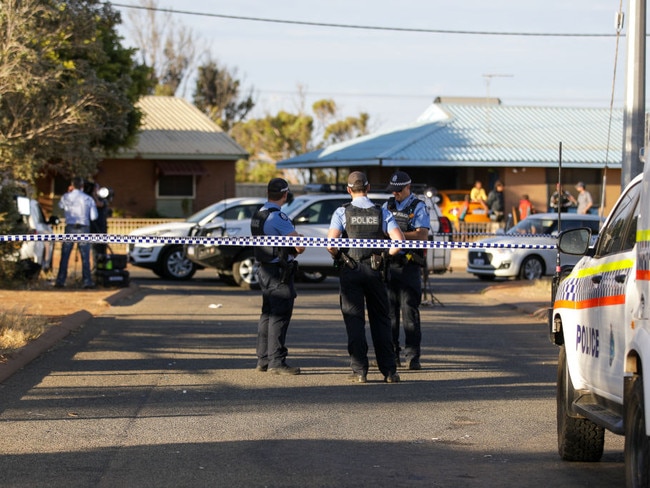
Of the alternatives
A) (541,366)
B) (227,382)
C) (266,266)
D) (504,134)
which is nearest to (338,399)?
(227,382)

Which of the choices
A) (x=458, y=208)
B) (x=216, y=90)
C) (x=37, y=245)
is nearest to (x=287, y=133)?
(x=216, y=90)

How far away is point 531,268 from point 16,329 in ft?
46.4

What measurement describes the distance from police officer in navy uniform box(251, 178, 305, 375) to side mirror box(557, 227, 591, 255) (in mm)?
3941

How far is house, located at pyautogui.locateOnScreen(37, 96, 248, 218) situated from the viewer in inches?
1561

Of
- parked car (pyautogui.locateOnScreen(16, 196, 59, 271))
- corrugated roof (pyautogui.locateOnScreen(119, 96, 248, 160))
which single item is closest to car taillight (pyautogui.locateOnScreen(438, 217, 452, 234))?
parked car (pyautogui.locateOnScreen(16, 196, 59, 271))

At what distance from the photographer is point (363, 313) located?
10.2 meters

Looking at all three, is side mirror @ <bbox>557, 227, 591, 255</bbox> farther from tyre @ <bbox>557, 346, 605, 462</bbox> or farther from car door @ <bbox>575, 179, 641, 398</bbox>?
tyre @ <bbox>557, 346, 605, 462</bbox>

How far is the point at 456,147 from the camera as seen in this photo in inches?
1515

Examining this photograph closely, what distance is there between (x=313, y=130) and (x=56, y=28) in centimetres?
4381

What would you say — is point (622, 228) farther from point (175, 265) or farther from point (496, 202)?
point (496, 202)

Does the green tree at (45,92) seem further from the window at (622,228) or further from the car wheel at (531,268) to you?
the window at (622,228)

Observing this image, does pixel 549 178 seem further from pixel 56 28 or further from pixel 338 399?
pixel 338 399

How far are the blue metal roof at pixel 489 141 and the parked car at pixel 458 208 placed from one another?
1087mm

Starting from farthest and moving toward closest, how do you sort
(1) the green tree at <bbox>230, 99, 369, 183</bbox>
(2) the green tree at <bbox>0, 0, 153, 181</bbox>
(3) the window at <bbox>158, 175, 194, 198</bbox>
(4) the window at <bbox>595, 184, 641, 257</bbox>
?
(1) the green tree at <bbox>230, 99, 369, 183</bbox> < (3) the window at <bbox>158, 175, 194, 198</bbox> < (2) the green tree at <bbox>0, 0, 153, 181</bbox> < (4) the window at <bbox>595, 184, 641, 257</bbox>
